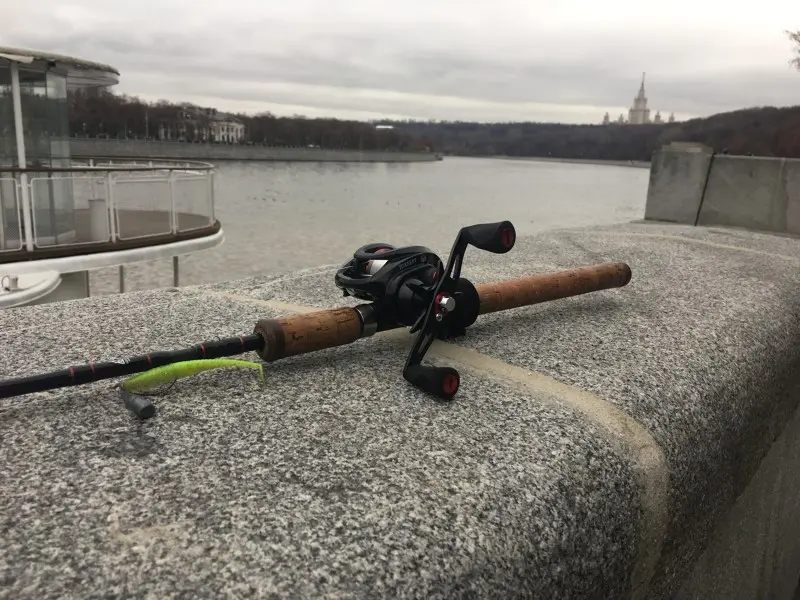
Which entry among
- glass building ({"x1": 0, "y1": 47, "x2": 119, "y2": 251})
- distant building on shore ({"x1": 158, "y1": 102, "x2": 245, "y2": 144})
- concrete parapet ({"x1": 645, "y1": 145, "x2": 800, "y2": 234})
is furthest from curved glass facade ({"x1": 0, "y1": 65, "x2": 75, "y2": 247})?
distant building on shore ({"x1": 158, "y1": 102, "x2": 245, "y2": 144})

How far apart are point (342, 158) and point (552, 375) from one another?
122 m

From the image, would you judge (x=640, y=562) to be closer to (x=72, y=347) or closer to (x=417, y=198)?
(x=72, y=347)

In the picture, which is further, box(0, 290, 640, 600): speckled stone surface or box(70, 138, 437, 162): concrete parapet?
box(70, 138, 437, 162): concrete parapet

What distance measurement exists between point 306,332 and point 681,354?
151 centimetres

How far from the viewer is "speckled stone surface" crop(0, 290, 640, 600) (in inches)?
53.5

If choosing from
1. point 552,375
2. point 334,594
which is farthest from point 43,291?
point 334,594

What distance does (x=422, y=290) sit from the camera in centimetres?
238

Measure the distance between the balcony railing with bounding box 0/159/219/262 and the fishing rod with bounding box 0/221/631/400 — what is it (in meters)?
7.62

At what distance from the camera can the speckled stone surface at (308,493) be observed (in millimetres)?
1359

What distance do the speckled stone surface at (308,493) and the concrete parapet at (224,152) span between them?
38660 mm

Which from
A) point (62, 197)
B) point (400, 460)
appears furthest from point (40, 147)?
point (400, 460)

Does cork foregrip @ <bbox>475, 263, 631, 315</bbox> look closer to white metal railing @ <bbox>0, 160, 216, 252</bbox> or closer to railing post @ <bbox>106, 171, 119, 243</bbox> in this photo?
white metal railing @ <bbox>0, 160, 216, 252</bbox>

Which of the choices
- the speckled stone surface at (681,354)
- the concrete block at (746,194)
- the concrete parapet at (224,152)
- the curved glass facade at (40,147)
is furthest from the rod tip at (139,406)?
the concrete parapet at (224,152)

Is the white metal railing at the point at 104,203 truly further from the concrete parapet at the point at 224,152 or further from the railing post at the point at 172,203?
the concrete parapet at the point at 224,152
